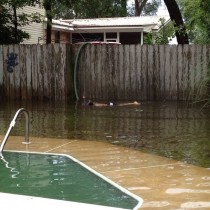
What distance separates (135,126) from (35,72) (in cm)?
544

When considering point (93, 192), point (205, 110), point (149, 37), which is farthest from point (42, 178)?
point (149, 37)

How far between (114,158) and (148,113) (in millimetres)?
4613

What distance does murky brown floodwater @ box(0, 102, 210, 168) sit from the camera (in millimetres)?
6805

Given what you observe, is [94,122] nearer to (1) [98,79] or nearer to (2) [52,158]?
(2) [52,158]

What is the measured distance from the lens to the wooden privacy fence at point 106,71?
12.5 m

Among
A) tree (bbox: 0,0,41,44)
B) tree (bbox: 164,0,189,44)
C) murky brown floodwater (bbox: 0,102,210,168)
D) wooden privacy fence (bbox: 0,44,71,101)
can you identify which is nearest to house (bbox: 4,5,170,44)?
tree (bbox: 0,0,41,44)

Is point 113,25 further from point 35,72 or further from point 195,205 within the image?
point 195,205

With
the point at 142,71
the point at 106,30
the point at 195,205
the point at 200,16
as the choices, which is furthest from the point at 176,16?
the point at 106,30

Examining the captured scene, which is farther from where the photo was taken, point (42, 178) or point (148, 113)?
point (148, 113)

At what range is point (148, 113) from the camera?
10.6m

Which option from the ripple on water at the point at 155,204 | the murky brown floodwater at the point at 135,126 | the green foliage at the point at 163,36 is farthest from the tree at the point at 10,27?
the ripple on water at the point at 155,204

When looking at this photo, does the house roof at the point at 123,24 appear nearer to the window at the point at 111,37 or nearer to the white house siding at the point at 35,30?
the window at the point at 111,37

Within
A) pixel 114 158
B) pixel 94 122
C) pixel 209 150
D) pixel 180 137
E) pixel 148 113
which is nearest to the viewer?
pixel 114 158

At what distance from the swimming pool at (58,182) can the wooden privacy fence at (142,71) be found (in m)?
6.81
